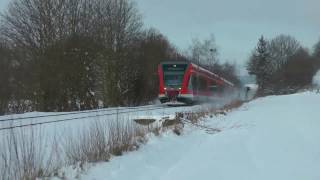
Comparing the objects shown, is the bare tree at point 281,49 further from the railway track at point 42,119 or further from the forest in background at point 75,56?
the railway track at point 42,119

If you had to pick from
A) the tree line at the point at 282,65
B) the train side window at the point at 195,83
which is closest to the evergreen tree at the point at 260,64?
the tree line at the point at 282,65

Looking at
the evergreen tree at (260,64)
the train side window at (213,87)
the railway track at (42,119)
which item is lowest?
the railway track at (42,119)

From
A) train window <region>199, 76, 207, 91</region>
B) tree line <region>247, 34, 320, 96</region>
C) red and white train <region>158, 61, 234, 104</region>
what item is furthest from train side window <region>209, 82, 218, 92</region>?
tree line <region>247, 34, 320, 96</region>

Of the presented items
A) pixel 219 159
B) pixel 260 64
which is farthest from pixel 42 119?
pixel 260 64

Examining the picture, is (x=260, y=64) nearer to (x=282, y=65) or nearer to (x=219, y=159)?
(x=282, y=65)

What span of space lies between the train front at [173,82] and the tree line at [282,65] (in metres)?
69.0

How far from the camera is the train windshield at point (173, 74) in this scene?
133 ft

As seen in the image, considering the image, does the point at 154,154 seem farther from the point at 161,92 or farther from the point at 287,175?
the point at 161,92

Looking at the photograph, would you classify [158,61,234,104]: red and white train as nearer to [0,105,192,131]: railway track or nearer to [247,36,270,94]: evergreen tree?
[0,105,192,131]: railway track

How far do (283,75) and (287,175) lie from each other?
116 metres

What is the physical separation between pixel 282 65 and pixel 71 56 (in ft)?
318

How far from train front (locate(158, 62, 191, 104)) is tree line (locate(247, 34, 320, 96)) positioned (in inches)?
2717

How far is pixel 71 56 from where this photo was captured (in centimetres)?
4472

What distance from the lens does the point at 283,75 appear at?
12331cm
